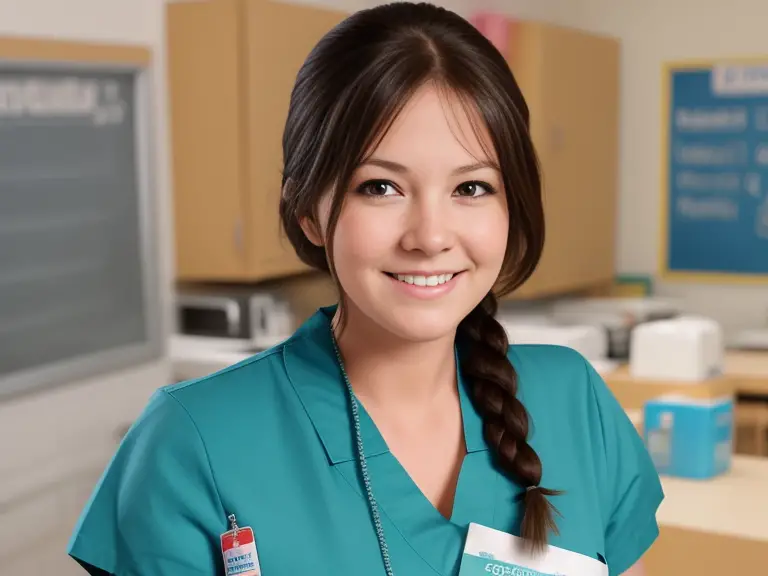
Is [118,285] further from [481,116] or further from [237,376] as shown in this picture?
[481,116]

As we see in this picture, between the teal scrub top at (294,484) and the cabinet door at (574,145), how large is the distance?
8.25 feet

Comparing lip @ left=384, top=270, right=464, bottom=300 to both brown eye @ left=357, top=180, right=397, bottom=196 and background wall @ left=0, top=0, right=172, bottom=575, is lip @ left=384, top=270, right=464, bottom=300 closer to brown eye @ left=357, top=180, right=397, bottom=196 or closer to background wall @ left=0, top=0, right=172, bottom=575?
brown eye @ left=357, top=180, right=397, bottom=196

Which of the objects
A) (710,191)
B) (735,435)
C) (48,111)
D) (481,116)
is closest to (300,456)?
(481,116)

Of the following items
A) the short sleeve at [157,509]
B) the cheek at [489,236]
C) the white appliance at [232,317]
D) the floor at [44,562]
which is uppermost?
the cheek at [489,236]

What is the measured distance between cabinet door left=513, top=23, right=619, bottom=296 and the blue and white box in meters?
1.45

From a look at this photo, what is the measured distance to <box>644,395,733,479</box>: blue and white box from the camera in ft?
7.45

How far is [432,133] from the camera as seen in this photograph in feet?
3.41

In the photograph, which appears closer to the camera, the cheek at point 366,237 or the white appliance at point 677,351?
the cheek at point 366,237

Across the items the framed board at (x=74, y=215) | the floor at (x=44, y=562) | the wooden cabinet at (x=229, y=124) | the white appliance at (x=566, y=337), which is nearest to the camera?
the framed board at (x=74, y=215)

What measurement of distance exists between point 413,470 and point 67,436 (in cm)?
143

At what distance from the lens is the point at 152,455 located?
1071 mm

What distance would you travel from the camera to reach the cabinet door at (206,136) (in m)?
2.97

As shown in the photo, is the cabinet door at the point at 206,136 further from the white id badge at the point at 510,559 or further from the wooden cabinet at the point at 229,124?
the white id badge at the point at 510,559

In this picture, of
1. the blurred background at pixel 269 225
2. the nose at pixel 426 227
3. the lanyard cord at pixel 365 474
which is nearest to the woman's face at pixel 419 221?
the nose at pixel 426 227
